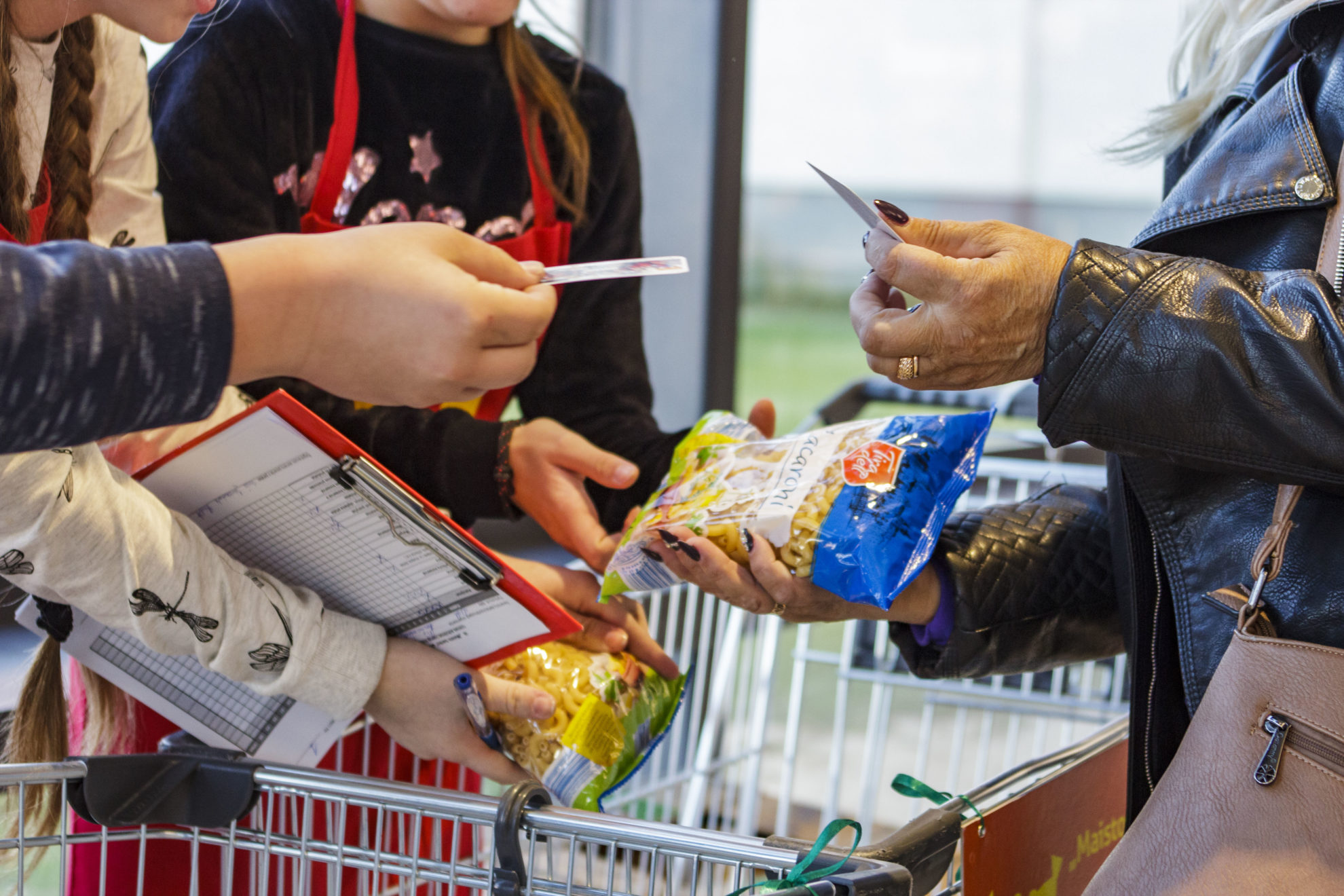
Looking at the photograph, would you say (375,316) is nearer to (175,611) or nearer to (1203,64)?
(175,611)

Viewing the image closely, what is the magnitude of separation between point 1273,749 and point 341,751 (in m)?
0.87

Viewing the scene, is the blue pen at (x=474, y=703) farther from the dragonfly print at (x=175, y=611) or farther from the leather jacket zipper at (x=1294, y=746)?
the leather jacket zipper at (x=1294, y=746)

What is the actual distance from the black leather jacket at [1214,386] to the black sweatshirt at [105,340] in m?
0.54

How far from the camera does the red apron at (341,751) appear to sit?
1031 mm

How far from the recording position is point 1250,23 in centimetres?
99

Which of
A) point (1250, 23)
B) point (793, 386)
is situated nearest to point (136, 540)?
point (1250, 23)

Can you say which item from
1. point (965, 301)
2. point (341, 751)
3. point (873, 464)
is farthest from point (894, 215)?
point (341, 751)

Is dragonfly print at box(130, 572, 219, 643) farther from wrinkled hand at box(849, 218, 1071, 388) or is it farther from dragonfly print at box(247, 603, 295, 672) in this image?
wrinkled hand at box(849, 218, 1071, 388)

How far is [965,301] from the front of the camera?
773mm

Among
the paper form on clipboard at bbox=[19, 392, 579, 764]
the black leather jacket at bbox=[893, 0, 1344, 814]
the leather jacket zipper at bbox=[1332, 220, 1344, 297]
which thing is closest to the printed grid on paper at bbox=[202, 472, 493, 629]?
the paper form on clipboard at bbox=[19, 392, 579, 764]

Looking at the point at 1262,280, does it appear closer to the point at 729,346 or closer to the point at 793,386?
the point at 729,346

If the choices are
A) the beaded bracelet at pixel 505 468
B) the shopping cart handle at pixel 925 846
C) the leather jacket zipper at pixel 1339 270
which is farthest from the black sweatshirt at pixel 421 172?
the leather jacket zipper at pixel 1339 270

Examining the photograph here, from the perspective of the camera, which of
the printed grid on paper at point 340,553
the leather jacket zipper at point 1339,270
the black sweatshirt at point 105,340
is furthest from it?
the printed grid on paper at point 340,553

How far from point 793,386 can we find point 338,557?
7.14 m
